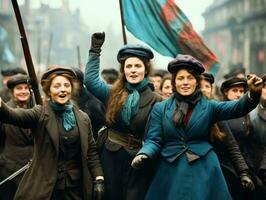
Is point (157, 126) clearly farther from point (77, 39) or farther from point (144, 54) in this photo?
point (77, 39)

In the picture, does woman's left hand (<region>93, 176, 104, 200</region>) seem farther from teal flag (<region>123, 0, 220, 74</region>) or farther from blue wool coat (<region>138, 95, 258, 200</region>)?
teal flag (<region>123, 0, 220, 74</region>)

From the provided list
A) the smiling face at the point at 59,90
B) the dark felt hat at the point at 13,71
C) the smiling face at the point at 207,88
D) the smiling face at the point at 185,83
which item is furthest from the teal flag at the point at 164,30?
the dark felt hat at the point at 13,71

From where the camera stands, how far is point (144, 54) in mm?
6461

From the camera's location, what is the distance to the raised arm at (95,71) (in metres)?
6.61

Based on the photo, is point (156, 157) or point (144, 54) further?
point (144, 54)

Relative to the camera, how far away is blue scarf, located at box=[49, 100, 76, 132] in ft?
19.1

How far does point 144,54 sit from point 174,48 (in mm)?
1666

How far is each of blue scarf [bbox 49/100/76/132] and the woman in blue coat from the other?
0.73 m

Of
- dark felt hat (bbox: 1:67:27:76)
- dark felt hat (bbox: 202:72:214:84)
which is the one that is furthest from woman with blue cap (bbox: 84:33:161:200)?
dark felt hat (bbox: 1:67:27:76)

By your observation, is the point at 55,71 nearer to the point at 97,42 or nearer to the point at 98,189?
the point at 97,42

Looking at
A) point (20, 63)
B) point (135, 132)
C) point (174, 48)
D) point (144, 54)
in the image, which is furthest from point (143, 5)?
point (20, 63)

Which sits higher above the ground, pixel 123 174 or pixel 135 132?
pixel 135 132

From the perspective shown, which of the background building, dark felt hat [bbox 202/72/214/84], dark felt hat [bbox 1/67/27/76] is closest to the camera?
dark felt hat [bbox 202/72/214/84]

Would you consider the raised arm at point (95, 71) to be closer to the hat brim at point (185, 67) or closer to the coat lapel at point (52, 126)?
the coat lapel at point (52, 126)
